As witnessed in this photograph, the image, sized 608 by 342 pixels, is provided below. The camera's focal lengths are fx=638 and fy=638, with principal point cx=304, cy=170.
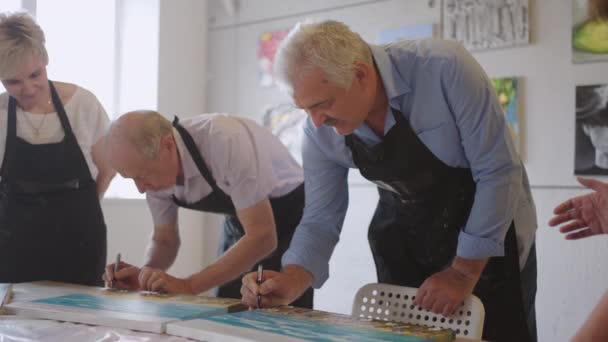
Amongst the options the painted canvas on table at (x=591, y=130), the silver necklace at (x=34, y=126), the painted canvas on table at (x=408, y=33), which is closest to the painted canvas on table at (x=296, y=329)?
the silver necklace at (x=34, y=126)

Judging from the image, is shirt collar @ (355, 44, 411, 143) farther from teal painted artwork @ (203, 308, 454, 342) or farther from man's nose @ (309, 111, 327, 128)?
teal painted artwork @ (203, 308, 454, 342)

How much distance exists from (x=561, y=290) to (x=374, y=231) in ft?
5.55

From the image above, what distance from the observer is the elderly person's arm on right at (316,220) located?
5.25 ft

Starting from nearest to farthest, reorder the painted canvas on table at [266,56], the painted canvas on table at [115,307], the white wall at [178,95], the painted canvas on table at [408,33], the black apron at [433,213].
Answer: the painted canvas on table at [115,307], the black apron at [433,213], the painted canvas on table at [408,33], the white wall at [178,95], the painted canvas on table at [266,56]

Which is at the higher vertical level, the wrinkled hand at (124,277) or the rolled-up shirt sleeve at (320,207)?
the rolled-up shirt sleeve at (320,207)

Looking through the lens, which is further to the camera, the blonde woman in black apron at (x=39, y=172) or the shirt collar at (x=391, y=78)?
the blonde woman in black apron at (x=39, y=172)

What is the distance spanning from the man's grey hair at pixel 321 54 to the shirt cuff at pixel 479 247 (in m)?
0.43

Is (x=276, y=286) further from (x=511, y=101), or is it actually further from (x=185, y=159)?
(x=511, y=101)

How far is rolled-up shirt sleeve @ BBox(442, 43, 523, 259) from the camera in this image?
140 cm

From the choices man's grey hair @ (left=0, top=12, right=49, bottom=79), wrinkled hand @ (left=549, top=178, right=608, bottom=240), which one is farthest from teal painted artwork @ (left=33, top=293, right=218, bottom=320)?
wrinkled hand @ (left=549, top=178, right=608, bottom=240)

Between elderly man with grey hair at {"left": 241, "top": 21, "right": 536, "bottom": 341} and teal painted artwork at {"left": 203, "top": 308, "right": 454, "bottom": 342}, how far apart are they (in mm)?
154

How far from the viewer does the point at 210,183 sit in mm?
1909

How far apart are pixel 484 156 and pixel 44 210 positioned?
137 cm

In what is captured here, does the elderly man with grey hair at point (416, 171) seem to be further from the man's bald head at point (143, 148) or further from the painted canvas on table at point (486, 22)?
the painted canvas on table at point (486, 22)
